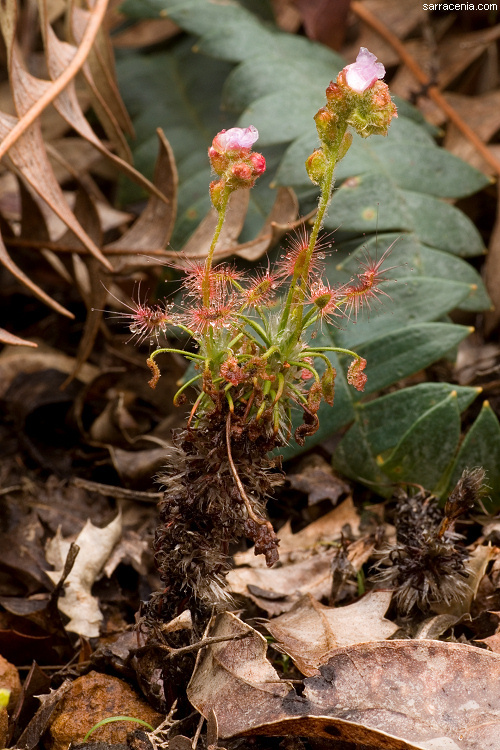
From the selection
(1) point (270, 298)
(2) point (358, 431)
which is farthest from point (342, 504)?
(1) point (270, 298)

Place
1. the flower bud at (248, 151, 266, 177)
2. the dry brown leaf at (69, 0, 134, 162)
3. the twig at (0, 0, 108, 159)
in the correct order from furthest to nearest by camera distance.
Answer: the dry brown leaf at (69, 0, 134, 162)
the twig at (0, 0, 108, 159)
the flower bud at (248, 151, 266, 177)

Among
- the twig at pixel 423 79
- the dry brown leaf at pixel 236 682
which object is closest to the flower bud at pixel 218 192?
the dry brown leaf at pixel 236 682

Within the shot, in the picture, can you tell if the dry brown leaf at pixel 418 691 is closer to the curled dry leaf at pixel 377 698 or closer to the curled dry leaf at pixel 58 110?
the curled dry leaf at pixel 377 698

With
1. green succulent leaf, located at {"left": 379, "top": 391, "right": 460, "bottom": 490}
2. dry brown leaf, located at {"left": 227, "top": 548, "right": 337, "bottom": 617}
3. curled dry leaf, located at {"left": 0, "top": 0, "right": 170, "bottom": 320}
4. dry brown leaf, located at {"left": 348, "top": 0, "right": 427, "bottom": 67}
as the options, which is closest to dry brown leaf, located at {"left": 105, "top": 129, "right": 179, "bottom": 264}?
curled dry leaf, located at {"left": 0, "top": 0, "right": 170, "bottom": 320}

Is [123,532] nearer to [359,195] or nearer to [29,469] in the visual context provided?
[29,469]

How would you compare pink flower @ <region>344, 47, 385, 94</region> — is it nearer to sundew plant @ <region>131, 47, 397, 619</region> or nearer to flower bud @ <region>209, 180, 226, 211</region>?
sundew plant @ <region>131, 47, 397, 619</region>

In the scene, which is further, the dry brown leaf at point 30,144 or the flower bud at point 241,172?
the dry brown leaf at point 30,144

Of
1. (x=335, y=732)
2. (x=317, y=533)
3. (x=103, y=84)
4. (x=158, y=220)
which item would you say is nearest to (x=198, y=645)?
(x=335, y=732)
